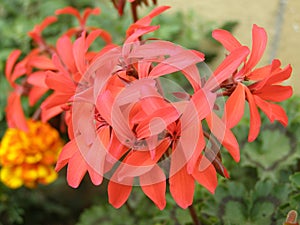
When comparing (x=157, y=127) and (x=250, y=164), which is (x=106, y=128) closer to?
(x=157, y=127)

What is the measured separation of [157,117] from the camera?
0.81m

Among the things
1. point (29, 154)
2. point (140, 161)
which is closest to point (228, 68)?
point (140, 161)

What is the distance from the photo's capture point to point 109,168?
2.90 feet

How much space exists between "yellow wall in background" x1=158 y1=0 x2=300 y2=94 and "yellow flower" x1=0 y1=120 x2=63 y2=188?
60 centimetres

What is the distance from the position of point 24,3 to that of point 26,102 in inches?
13.4

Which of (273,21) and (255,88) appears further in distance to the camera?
(273,21)

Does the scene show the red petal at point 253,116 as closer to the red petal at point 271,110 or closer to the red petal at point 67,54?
the red petal at point 271,110

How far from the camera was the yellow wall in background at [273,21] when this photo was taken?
167cm

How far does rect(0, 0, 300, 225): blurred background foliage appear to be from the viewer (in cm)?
118

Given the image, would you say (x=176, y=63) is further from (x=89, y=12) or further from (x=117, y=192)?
(x=89, y=12)

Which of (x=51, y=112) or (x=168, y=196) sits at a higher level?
(x=51, y=112)

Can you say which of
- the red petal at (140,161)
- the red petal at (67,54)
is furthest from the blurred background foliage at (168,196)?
the red petal at (67,54)

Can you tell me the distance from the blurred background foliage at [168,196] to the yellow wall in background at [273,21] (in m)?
0.04

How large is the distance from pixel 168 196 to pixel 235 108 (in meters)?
0.48
